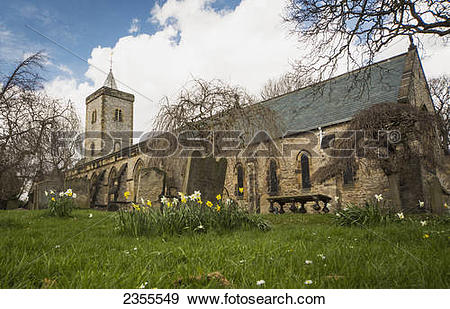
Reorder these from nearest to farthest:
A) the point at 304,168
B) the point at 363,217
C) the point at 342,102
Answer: the point at 363,217 → the point at 304,168 → the point at 342,102

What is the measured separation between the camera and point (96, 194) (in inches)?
998

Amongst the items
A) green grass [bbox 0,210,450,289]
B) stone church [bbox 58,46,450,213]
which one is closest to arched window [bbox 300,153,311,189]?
stone church [bbox 58,46,450,213]

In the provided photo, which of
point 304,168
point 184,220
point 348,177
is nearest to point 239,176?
point 304,168

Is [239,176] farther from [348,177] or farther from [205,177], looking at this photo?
[205,177]

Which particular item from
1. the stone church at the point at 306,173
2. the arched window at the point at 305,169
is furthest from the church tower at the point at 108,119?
the arched window at the point at 305,169

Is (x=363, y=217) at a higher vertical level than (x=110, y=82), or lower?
lower

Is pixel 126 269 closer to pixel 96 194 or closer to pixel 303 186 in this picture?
pixel 303 186

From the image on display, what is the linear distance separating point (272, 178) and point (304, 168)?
7.30 ft

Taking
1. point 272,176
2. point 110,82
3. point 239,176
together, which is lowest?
point 272,176

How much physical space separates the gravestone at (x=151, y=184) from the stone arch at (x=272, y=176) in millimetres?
9171

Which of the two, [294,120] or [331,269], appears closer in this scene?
[331,269]

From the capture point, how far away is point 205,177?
7.89m
